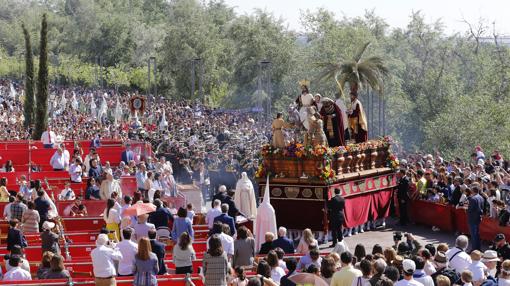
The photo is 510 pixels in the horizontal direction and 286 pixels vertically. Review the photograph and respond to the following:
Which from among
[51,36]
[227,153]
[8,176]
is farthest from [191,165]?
[51,36]

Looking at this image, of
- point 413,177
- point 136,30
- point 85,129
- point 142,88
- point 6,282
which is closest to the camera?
point 6,282

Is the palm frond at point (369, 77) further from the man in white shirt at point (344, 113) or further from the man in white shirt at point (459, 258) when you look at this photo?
the man in white shirt at point (459, 258)

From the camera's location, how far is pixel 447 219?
1121 inches

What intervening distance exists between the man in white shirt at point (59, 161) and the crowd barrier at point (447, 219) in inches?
433

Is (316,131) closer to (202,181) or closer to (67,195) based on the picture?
(67,195)

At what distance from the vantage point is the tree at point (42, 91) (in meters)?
46.0

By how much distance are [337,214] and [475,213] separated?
3.22m

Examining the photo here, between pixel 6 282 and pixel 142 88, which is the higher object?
pixel 142 88

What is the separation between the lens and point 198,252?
70.3ft

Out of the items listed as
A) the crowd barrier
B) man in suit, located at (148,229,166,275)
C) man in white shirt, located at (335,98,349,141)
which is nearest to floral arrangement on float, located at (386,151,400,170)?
the crowd barrier

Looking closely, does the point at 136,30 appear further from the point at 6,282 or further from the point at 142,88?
the point at 6,282

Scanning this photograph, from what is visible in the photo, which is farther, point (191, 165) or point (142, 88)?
point (142, 88)

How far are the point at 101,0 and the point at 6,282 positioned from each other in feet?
432

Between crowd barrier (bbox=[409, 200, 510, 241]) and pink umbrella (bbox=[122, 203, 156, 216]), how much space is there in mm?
8664
